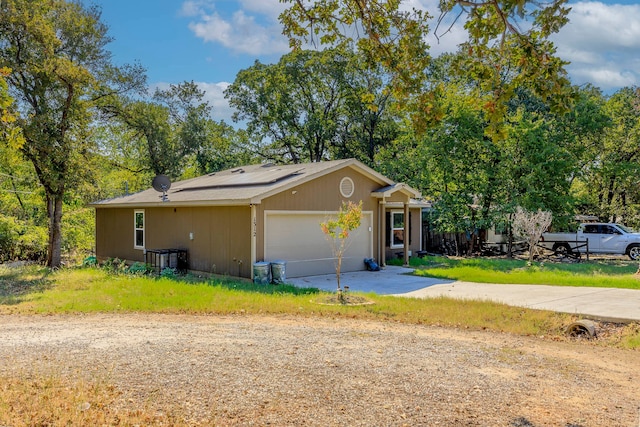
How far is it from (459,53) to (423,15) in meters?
0.69

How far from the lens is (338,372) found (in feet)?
16.5

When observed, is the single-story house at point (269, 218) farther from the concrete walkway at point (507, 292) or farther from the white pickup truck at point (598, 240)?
the white pickup truck at point (598, 240)

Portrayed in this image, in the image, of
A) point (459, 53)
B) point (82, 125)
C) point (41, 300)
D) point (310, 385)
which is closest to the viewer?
point (310, 385)

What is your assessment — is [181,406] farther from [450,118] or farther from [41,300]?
[450,118]

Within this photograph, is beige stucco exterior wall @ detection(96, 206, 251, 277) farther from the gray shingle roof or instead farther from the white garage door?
the white garage door

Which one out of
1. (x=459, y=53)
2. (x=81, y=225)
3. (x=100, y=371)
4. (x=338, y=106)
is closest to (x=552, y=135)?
(x=338, y=106)

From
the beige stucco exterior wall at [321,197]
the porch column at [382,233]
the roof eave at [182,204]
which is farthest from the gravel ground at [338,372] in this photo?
the porch column at [382,233]

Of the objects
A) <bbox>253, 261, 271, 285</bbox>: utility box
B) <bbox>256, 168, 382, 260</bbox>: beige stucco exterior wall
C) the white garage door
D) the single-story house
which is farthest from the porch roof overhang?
<bbox>253, 261, 271, 285</bbox>: utility box

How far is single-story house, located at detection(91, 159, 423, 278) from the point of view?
13.1m

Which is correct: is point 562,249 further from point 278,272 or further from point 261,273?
point 261,273

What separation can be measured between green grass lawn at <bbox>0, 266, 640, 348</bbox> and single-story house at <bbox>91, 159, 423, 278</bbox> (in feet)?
4.73

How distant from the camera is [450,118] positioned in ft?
68.9

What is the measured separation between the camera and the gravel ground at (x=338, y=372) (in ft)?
13.2

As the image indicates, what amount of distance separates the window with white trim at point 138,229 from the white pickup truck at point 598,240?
16.3m
